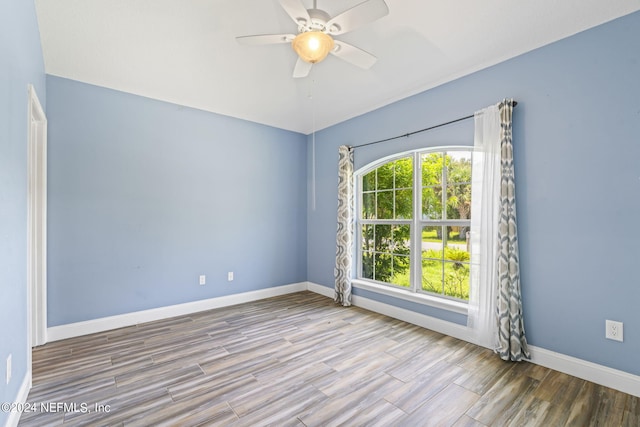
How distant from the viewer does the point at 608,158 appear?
222cm

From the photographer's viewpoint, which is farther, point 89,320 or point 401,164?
point 401,164

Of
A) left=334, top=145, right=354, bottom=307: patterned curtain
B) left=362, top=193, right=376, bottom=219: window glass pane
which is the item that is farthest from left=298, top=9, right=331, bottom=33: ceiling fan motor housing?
left=362, top=193, right=376, bottom=219: window glass pane

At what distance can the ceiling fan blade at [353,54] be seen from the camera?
7.10 feet

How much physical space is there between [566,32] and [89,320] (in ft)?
17.4

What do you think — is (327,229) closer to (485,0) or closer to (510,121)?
(510,121)

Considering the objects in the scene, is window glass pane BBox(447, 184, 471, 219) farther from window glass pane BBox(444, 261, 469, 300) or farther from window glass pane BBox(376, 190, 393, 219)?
window glass pane BBox(376, 190, 393, 219)

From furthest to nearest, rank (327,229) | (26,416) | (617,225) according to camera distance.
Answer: (327,229) → (617,225) → (26,416)

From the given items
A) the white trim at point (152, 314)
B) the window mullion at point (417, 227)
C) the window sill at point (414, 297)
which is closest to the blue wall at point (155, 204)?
the white trim at point (152, 314)

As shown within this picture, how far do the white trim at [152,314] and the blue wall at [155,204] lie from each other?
74 millimetres

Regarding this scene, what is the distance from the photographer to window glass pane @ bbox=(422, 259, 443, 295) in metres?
3.37

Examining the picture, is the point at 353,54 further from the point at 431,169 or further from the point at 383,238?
the point at 383,238

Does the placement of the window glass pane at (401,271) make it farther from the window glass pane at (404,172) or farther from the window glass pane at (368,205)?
the window glass pane at (404,172)

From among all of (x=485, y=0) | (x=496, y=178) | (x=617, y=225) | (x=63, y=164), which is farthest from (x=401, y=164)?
(x=63, y=164)

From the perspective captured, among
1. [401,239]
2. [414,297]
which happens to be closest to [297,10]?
[401,239]
